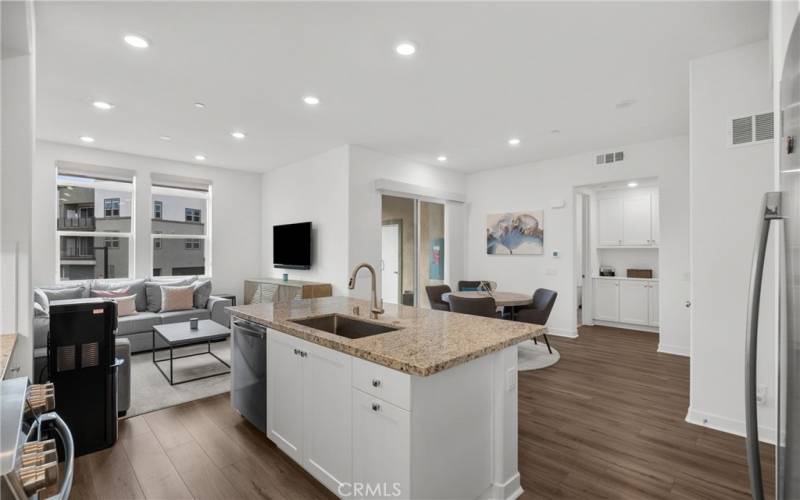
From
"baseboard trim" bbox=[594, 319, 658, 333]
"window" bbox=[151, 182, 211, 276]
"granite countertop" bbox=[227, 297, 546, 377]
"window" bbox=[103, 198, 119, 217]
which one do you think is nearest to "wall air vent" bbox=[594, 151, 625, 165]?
"baseboard trim" bbox=[594, 319, 658, 333]

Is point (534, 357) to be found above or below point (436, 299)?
below

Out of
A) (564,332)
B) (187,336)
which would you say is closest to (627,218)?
(564,332)

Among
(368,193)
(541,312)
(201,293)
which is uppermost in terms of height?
(368,193)

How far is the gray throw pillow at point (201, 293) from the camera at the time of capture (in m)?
5.80

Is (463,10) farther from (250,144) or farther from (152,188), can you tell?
(152,188)

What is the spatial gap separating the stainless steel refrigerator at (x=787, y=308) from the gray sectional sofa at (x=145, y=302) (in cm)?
570

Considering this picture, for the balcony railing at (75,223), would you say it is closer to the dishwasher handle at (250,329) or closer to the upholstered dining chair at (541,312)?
the dishwasher handle at (250,329)

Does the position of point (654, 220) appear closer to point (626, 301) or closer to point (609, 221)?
point (609, 221)

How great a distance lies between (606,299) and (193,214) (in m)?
7.35

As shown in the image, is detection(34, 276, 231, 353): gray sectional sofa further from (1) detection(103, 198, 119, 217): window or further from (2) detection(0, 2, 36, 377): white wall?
(2) detection(0, 2, 36, 377): white wall

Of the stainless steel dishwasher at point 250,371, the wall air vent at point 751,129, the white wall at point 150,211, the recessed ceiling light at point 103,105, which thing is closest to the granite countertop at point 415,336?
the stainless steel dishwasher at point 250,371

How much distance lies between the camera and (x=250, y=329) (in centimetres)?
271

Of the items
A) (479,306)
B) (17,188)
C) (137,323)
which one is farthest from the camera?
(137,323)

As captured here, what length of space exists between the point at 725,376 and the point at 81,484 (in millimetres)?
4249
